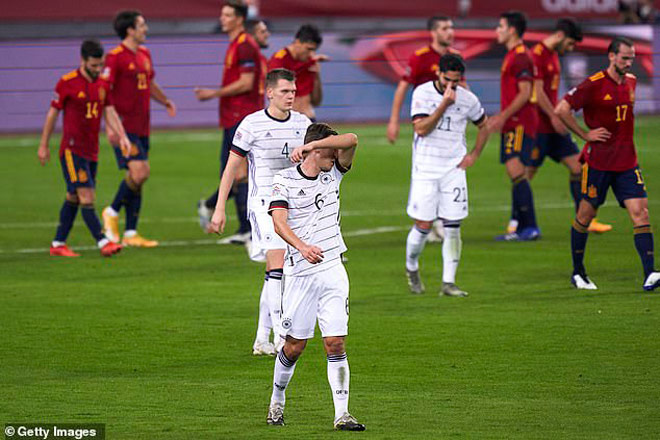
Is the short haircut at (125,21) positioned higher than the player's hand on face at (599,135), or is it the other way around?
the short haircut at (125,21)

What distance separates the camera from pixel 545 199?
1942 centimetres

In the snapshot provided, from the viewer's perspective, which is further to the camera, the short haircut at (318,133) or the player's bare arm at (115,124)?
the player's bare arm at (115,124)

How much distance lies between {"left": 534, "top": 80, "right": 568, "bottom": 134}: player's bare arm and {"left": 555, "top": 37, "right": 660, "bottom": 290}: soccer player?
9.89ft

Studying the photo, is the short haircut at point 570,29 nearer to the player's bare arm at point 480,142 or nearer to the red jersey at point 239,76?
the red jersey at point 239,76

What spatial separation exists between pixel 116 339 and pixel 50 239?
6.12m

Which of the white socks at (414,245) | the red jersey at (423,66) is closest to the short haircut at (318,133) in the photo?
the white socks at (414,245)

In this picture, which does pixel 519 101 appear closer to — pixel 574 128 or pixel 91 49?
pixel 574 128

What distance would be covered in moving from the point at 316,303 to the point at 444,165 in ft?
15.3

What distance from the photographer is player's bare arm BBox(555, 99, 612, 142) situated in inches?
465

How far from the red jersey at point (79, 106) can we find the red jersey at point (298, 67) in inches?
77.4

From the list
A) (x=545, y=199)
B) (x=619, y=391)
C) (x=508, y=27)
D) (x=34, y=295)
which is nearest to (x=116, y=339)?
(x=34, y=295)

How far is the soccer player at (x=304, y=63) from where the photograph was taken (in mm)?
14000

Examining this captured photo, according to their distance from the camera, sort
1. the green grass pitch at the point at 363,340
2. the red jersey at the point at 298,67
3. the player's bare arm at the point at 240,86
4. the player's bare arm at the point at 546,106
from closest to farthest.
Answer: the green grass pitch at the point at 363,340, the red jersey at the point at 298,67, the player's bare arm at the point at 240,86, the player's bare arm at the point at 546,106

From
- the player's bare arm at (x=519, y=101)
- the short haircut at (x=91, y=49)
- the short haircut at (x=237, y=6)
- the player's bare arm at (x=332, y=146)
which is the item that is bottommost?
the player's bare arm at (x=519, y=101)
